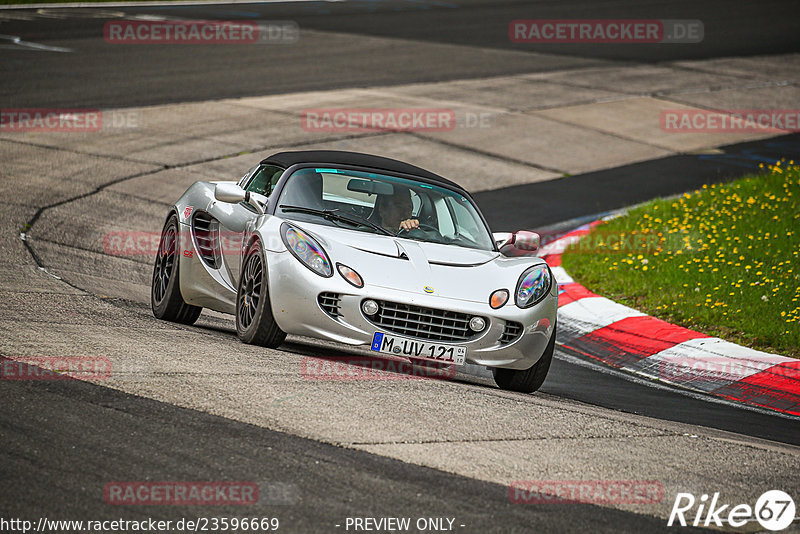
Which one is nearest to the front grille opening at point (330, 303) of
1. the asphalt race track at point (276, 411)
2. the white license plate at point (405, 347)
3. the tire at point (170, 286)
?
the white license plate at point (405, 347)

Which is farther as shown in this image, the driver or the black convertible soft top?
the black convertible soft top

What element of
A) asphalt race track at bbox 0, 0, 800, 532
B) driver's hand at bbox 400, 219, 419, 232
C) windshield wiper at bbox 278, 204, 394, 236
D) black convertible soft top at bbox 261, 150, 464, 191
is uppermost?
black convertible soft top at bbox 261, 150, 464, 191

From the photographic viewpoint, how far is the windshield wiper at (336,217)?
7.73 meters

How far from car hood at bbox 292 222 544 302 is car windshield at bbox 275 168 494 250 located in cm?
26

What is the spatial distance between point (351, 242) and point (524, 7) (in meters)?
29.2

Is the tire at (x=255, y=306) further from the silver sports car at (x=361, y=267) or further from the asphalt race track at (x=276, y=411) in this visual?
the asphalt race track at (x=276, y=411)

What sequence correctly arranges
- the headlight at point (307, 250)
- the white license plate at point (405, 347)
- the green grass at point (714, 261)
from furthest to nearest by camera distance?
the green grass at point (714, 261)
the headlight at point (307, 250)
the white license plate at point (405, 347)

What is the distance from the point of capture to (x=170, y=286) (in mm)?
8609

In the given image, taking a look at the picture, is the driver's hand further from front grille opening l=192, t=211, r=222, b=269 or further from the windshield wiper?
front grille opening l=192, t=211, r=222, b=269

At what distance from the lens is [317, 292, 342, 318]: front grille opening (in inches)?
271

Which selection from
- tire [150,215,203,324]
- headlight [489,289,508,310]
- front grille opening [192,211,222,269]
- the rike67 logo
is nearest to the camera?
the rike67 logo

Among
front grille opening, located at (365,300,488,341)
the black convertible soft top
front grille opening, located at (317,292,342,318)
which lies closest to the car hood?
front grille opening, located at (365,300,488,341)

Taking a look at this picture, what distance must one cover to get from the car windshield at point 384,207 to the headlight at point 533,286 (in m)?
0.64

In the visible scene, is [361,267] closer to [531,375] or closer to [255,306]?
[255,306]
